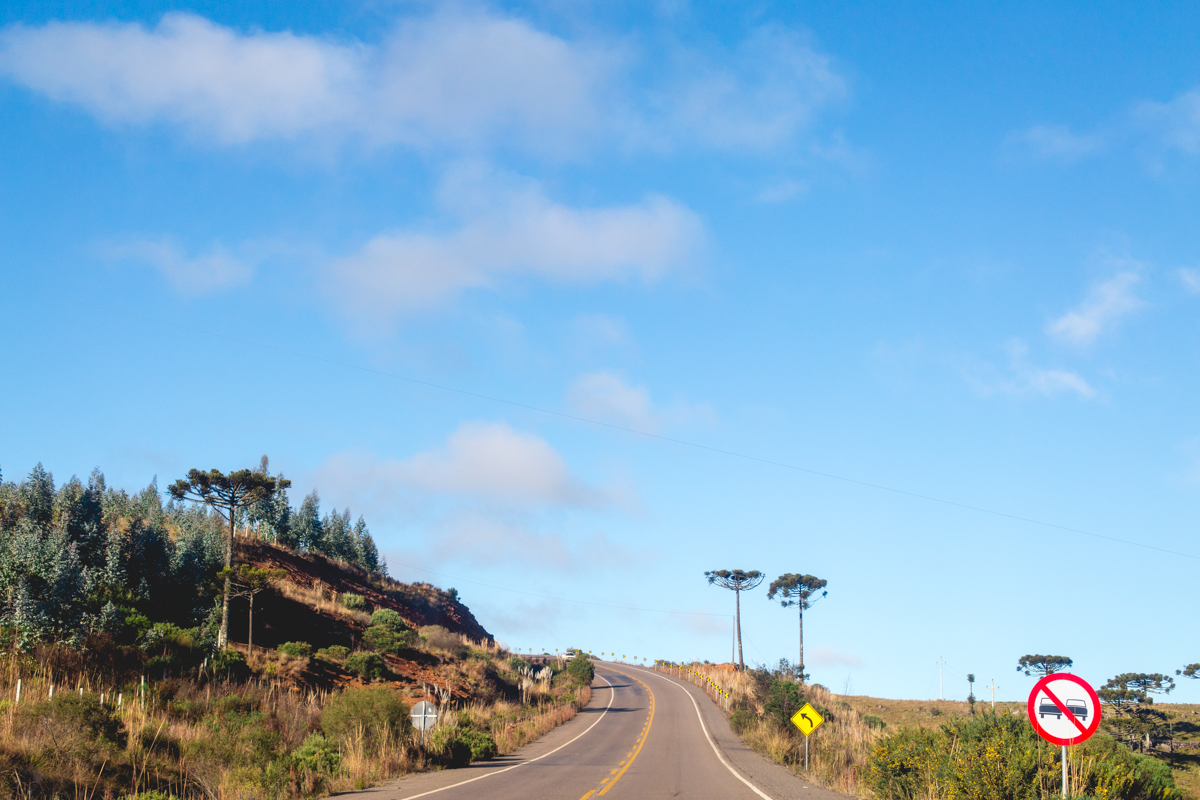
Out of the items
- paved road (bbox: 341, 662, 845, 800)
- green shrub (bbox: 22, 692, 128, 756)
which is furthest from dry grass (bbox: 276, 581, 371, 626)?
green shrub (bbox: 22, 692, 128, 756)

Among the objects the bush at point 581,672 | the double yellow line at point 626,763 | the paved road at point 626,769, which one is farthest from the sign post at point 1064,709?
the bush at point 581,672

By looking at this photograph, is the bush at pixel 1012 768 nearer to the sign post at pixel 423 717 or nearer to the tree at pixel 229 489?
the sign post at pixel 423 717

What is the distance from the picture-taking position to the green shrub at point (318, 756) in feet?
62.1

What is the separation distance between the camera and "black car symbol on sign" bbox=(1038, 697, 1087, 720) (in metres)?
9.48

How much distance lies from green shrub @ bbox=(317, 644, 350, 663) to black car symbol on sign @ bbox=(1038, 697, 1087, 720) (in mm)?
34631

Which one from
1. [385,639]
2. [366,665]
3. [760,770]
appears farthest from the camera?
[385,639]

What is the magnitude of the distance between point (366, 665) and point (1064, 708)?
3378 cm

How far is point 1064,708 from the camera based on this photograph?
962cm

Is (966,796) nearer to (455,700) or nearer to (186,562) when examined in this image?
(455,700)

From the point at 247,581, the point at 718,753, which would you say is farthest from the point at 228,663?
the point at 718,753

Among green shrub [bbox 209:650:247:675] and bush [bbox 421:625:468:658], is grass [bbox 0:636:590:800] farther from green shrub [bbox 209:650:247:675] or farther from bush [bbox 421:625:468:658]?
bush [bbox 421:625:468:658]

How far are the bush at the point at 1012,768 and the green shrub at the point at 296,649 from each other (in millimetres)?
28376

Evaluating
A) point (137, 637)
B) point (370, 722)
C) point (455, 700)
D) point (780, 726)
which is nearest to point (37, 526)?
point (137, 637)

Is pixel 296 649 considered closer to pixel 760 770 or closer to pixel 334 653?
pixel 334 653
